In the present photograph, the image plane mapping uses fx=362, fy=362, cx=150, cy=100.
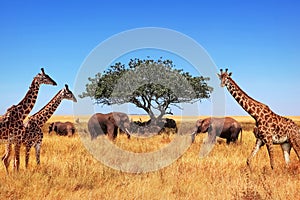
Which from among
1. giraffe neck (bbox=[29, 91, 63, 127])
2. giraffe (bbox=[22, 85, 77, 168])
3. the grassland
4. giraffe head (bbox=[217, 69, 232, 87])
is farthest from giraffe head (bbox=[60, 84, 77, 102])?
giraffe head (bbox=[217, 69, 232, 87])

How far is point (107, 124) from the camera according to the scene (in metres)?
19.0

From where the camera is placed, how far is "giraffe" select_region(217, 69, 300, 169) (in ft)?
28.1

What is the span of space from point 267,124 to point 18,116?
577cm

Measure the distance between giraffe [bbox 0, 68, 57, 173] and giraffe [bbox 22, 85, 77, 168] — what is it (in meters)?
0.29

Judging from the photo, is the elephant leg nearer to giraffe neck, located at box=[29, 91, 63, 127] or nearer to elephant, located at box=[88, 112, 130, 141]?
elephant, located at box=[88, 112, 130, 141]

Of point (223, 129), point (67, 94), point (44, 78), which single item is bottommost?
point (223, 129)

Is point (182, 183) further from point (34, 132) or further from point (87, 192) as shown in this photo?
point (34, 132)

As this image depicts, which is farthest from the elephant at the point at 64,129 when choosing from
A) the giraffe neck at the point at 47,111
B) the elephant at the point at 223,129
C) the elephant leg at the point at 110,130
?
the giraffe neck at the point at 47,111

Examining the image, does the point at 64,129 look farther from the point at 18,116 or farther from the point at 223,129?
the point at 18,116

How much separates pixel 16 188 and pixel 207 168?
4466 mm

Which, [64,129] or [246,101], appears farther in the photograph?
[64,129]

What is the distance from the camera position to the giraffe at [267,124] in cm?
857

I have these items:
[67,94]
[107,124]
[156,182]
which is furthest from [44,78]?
[107,124]

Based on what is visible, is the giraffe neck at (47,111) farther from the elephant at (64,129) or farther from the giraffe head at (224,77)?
the elephant at (64,129)
